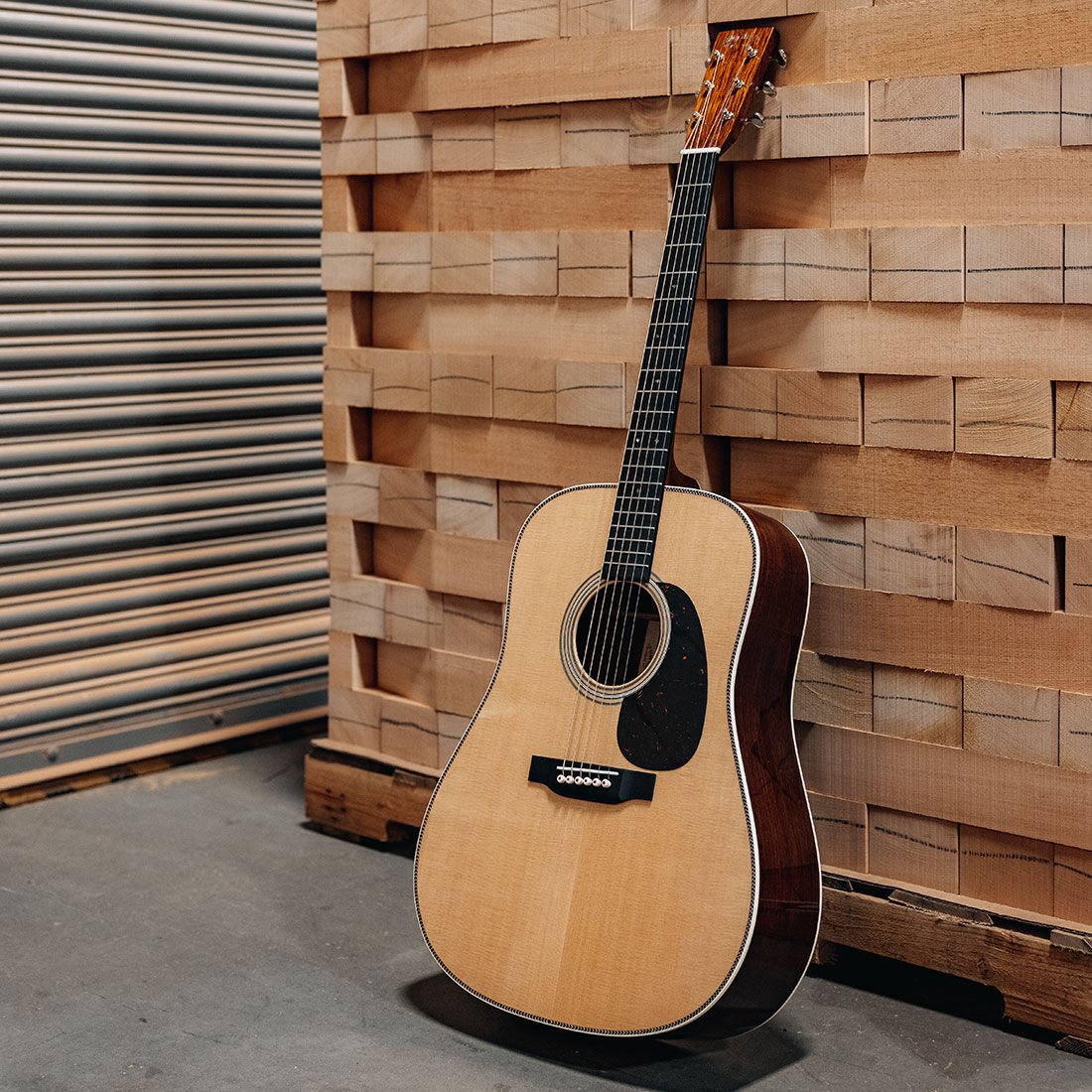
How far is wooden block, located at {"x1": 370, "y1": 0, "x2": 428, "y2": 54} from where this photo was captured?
3408 mm

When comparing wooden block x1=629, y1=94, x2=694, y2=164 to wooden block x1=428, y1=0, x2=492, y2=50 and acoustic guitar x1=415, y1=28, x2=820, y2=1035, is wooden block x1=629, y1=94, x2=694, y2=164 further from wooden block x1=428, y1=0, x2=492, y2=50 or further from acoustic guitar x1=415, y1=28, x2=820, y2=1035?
wooden block x1=428, y1=0, x2=492, y2=50

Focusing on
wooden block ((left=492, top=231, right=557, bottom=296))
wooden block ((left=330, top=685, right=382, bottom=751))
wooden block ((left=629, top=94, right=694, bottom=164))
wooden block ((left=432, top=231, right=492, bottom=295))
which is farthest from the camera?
wooden block ((left=330, top=685, right=382, bottom=751))

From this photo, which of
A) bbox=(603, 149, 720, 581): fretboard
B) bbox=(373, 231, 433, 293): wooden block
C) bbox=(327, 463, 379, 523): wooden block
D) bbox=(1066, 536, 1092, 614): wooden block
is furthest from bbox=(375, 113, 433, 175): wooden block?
bbox=(1066, 536, 1092, 614): wooden block

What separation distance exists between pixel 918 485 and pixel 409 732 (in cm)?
137

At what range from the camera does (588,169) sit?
3.18m

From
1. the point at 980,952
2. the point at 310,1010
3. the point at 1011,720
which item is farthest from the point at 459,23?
the point at 980,952

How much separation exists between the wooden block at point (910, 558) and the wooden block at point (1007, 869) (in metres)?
0.43

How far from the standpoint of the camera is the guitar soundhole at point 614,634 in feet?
9.02

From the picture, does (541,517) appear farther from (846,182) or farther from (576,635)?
(846,182)

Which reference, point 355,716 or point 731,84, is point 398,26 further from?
point 355,716

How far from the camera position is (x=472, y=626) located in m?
3.50

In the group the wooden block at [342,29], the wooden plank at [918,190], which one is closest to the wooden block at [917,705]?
the wooden plank at [918,190]

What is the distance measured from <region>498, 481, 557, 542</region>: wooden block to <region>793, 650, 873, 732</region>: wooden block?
682 mm

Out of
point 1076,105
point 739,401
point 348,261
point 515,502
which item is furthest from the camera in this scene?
point 348,261
